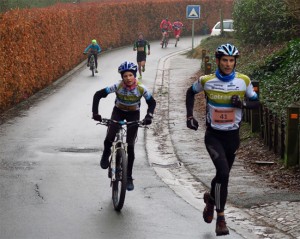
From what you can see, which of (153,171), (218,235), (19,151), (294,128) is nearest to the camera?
(218,235)

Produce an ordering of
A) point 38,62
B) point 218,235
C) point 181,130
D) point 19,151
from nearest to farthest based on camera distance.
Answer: point 218,235, point 19,151, point 181,130, point 38,62

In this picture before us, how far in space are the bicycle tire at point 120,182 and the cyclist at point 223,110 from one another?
4.40 ft

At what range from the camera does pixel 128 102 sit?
32.0 feet

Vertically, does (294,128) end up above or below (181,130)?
above

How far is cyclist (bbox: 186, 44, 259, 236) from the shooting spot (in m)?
7.90

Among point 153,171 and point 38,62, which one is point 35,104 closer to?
point 38,62

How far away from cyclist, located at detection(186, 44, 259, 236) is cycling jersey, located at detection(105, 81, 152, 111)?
163 cm

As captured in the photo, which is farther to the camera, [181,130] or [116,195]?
[181,130]

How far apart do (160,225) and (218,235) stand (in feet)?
3.34

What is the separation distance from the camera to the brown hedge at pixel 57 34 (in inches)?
818

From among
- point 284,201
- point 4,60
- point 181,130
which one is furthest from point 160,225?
point 4,60

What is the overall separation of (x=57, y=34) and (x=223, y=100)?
72.6ft

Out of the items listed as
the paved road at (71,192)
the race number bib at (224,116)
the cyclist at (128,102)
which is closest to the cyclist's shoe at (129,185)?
the cyclist at (128,102)

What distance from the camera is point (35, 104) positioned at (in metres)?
21.7
